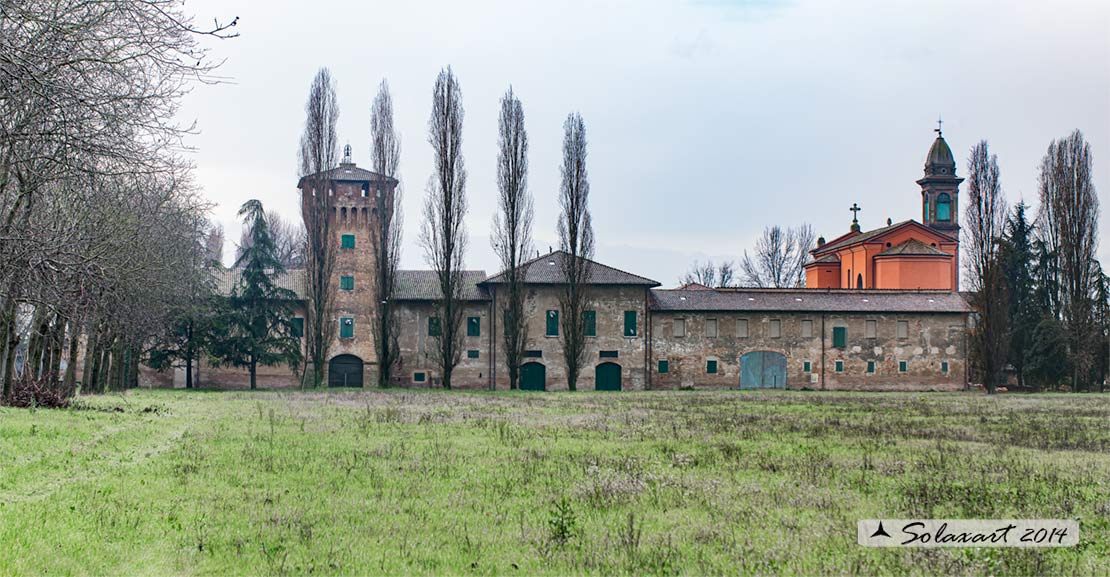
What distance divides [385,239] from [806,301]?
2283 centimetres

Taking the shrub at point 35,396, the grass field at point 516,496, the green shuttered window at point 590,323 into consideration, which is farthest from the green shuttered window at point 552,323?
the grass field at point 516,496

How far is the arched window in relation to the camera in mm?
69750

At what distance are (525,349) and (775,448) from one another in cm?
3553

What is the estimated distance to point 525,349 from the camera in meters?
50.2

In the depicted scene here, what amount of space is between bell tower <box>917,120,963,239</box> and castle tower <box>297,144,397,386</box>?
4059 cm

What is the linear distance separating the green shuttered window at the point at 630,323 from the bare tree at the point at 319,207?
15100mm

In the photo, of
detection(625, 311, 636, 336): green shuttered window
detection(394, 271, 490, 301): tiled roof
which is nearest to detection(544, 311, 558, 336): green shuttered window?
detection(394, 271, 490, 301): tiled roof

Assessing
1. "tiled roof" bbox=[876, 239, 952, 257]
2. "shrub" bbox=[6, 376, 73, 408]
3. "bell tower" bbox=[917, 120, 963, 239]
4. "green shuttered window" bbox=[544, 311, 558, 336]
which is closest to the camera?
"shrub" bbox=[6, 376, 73, 408]

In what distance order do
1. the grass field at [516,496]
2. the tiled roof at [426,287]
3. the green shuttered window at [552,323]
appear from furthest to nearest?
1. the tiled roof at [426,287]
2. the green shuttered window at [552,323]
3. the grass field at [516,496]

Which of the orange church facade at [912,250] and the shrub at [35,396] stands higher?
the orange church facade at [912,250]

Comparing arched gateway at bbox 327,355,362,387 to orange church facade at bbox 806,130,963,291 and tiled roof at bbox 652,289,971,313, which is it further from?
orange church facade at bbox 806,130,963,291

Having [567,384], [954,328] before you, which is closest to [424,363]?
[567,384]

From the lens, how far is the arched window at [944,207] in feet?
229

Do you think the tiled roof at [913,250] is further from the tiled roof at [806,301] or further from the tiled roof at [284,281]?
the tiled roof at [284,281]
